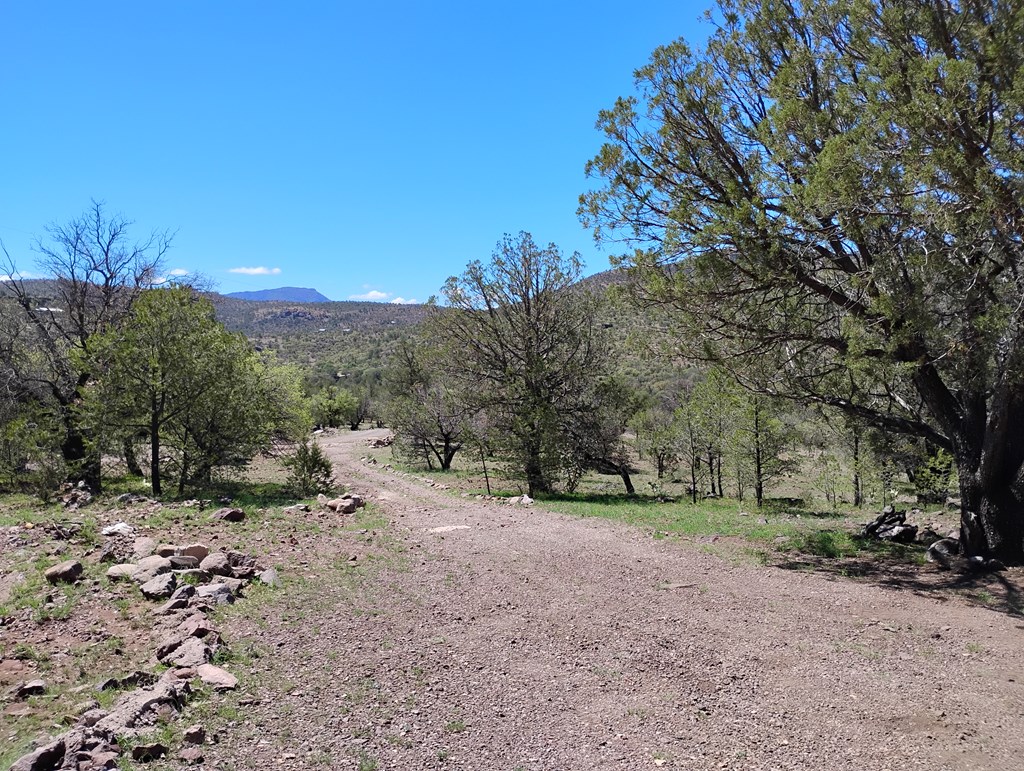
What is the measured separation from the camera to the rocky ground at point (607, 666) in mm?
4113

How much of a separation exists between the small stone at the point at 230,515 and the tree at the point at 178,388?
5.18m

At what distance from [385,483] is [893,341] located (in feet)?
52.9

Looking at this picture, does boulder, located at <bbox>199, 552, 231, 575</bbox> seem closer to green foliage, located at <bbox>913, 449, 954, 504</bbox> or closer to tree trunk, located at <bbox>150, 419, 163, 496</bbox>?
tree trunk, located at <bbox>150, 419, 163, 496</bbox>

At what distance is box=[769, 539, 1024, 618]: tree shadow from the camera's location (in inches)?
291

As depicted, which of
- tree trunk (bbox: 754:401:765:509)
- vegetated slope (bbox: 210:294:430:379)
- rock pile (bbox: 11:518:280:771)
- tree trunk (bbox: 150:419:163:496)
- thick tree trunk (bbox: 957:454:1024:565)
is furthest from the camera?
vegetated slope (bbox: 210:294:430:379)

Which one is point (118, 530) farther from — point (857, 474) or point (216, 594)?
point (857, 474)

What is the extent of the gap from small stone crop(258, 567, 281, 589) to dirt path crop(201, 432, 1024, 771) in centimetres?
51

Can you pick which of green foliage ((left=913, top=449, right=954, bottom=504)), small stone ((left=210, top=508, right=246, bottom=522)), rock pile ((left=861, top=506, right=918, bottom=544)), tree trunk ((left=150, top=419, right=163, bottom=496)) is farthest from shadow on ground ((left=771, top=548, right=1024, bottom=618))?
tree trunk ((left=150, top=419, right=163, bottom=496))

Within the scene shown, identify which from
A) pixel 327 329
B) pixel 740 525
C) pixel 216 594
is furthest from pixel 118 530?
pixel 327 329

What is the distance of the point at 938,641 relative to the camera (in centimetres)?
604

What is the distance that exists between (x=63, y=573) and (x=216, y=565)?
174 cm

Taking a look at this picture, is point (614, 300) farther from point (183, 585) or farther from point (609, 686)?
point (183, 585)

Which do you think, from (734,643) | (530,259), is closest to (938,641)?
(734,643)

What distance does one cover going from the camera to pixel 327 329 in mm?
117312
